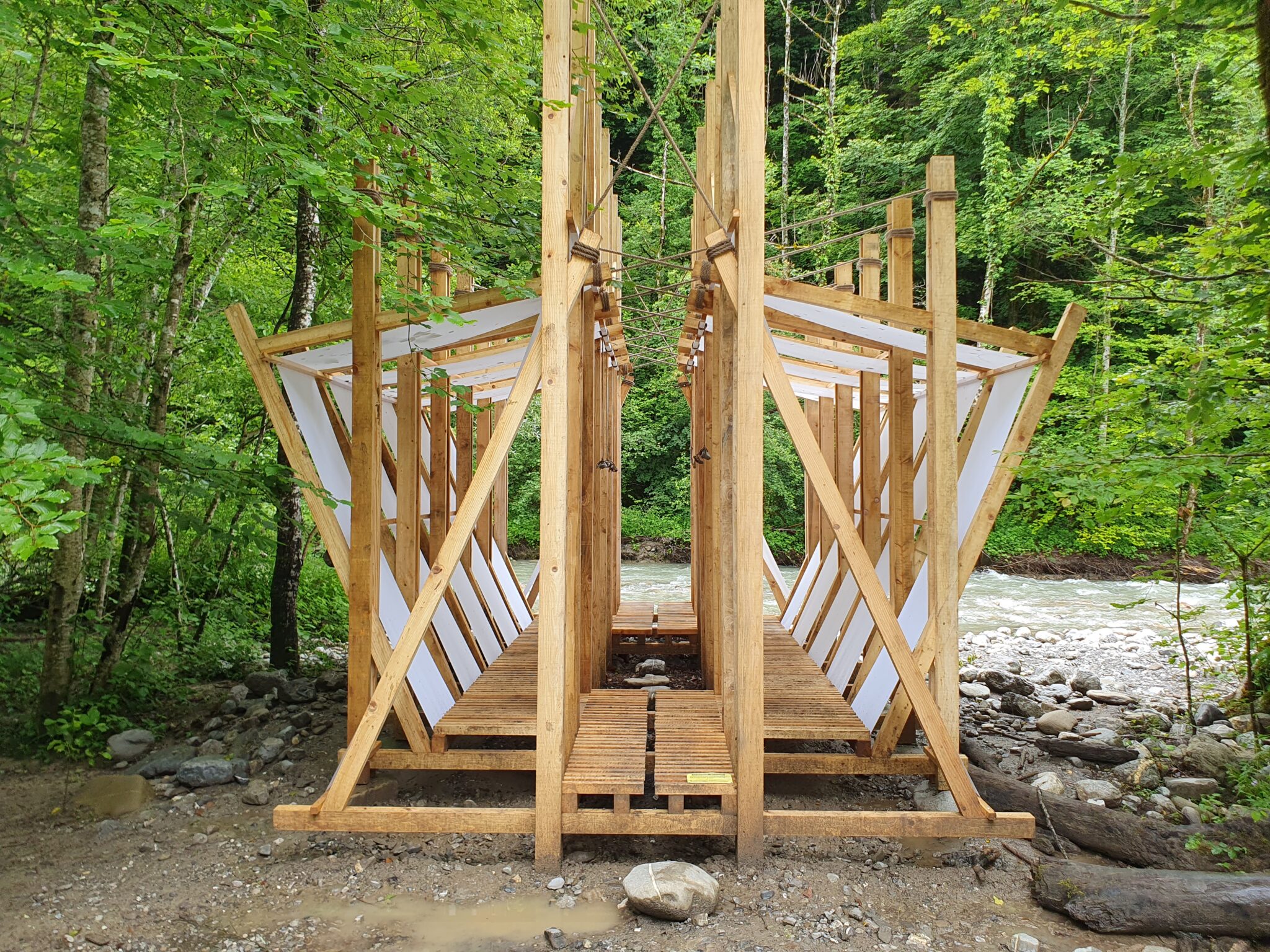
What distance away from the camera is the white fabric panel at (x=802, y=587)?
6920 mm

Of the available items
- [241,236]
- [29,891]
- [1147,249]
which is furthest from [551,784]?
[241,236]

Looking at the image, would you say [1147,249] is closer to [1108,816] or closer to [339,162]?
[1108,816]

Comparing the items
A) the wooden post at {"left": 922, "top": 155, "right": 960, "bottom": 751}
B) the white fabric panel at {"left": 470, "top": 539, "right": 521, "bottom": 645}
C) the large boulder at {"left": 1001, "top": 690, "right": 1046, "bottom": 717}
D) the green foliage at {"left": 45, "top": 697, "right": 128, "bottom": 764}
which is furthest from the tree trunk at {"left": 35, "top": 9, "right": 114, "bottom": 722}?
the large boulder at {"left": 1001, "top": 690, "right": 1046, "bottom": 717}

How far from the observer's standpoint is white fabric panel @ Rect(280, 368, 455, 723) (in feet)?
12.5

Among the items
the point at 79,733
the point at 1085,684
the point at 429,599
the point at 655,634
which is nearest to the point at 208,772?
the point at 79,733

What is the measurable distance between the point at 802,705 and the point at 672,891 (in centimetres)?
153

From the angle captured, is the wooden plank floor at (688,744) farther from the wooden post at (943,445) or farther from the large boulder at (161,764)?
the large boulder at (161,764)

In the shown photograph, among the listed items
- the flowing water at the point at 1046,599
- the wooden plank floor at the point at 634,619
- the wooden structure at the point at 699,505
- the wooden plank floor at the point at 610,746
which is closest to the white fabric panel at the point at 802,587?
the wooden plank floor at the point at 634,619

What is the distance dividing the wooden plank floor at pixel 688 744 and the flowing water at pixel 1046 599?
5813mm

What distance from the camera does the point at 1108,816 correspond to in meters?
3.24

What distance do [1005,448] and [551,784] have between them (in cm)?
257

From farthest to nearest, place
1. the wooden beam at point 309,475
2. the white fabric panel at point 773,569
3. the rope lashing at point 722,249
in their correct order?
the white fabric panel at point 773,569 < the wooden beam at point 309,475 < the rope lashing at point 722,249

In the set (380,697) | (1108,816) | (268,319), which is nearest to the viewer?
(380,697)

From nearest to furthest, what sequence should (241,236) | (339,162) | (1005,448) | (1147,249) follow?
(339,162) → (1005,448) → (1147,249) → (241,236)
